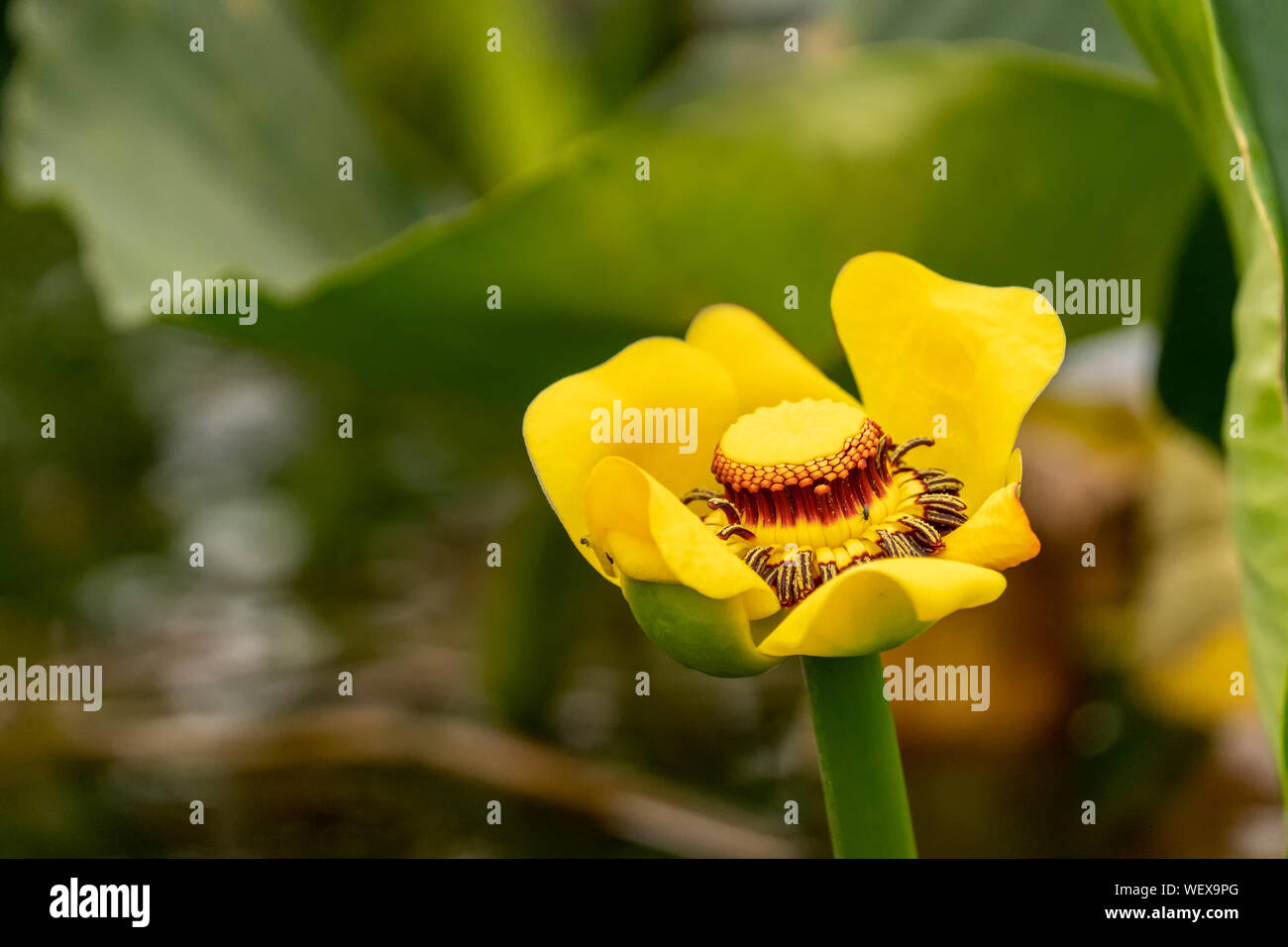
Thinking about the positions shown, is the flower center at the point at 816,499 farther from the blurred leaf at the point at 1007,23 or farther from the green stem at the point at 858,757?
the blurred leaf at the point at 1007,23

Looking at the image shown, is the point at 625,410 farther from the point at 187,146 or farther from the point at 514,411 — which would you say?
the point at 187,146

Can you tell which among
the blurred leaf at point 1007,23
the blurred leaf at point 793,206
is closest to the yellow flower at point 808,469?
the blurred leaf at point 793,206

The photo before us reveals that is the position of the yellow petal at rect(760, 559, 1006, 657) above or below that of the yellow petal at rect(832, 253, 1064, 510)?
below

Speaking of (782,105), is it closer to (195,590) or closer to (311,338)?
(311,338)

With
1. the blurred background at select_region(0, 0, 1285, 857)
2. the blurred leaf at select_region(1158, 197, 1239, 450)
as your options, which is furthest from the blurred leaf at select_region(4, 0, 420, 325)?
the blurred leaf at select_region(1158, 197, 1239, 450)

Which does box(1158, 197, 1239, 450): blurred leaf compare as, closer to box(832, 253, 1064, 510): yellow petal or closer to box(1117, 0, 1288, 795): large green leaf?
box(1117, 0, 1288, 795): large green leaf

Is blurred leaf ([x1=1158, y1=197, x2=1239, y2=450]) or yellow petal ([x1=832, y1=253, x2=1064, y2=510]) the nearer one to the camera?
yellow petal ([x1=832, y1=253, x2=1064, y2=510])

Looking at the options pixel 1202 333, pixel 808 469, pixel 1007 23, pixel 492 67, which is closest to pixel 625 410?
pixel 808 469
